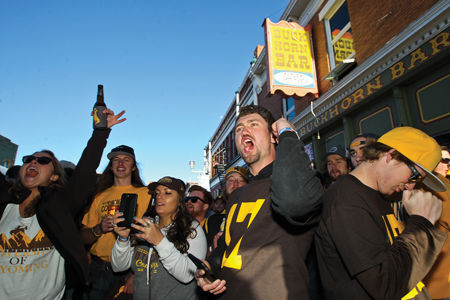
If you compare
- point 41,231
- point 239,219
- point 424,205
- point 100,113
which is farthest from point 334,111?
point 41,231

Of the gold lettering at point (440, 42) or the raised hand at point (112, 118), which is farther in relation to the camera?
the gold lettering at point (440, 42)

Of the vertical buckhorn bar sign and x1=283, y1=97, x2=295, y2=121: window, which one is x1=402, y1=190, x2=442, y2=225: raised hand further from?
x1=283, y1=97, x2=295, y2=121: window

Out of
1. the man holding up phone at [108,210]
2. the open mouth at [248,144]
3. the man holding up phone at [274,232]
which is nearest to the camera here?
the man holding up phone at [274,232]

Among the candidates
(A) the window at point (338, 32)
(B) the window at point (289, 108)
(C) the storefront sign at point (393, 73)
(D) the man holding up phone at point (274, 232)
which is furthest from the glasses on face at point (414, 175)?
(B) the window at point (289, 108)

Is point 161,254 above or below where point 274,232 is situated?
below

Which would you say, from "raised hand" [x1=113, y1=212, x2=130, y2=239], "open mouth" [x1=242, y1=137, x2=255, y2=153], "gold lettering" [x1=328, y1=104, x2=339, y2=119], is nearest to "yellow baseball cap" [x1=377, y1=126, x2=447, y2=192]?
"open mouth" [x1=242, y1=137, x2=255, y2=153]

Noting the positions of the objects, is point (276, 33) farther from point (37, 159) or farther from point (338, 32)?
point (37, 159)

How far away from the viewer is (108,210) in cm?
305

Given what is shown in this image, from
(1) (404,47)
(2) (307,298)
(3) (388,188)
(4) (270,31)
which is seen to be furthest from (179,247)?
(4) (270,31)

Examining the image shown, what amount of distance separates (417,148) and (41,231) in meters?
3.14

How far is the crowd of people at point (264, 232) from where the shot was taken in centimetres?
136

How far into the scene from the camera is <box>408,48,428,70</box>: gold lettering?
4754mm

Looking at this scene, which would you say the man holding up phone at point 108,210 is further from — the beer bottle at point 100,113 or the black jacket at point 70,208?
the beer bottle at point 100,113

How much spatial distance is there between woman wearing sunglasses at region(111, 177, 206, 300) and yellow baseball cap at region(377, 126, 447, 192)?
1.93 meters
